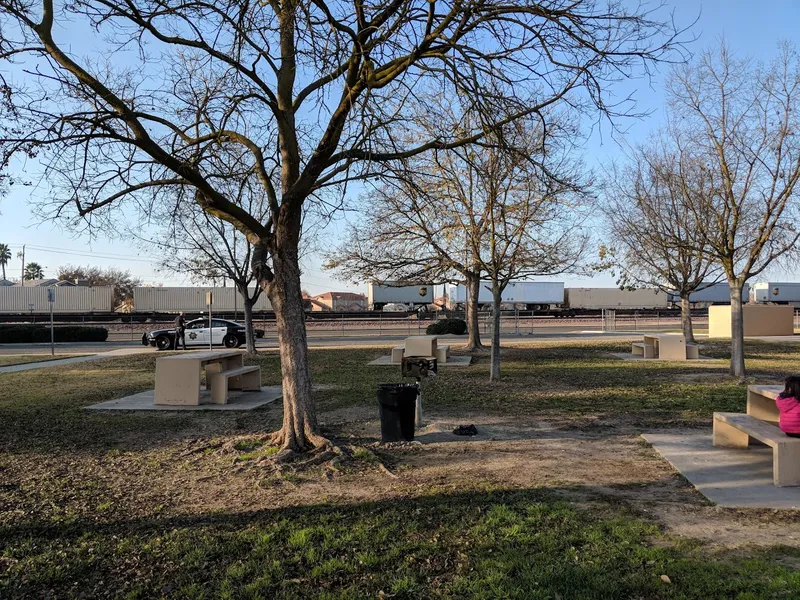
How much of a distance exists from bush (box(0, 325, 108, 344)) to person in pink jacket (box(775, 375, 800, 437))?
3266cm

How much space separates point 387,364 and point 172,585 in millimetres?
14063

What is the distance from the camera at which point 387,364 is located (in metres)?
17.7

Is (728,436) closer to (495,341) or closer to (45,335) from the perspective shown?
(495,341)

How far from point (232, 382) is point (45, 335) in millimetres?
24228

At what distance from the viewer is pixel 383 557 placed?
404cm

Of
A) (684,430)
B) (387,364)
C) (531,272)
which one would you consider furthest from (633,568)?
(387,364)

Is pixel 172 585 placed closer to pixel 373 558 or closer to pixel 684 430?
pixel 373 558

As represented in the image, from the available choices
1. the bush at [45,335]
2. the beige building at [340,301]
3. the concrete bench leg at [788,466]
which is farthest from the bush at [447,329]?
the beige building at [340,301]

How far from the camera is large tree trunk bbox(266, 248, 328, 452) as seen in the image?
23.1 feet

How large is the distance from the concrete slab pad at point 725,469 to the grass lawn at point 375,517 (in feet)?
0.63

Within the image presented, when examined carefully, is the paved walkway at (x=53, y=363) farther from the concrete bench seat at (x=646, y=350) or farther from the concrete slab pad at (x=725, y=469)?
the concrete bench seat at (x=646, y=350)

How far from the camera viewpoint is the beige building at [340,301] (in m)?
70.8

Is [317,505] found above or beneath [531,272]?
beneath

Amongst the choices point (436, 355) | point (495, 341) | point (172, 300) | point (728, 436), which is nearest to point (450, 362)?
point (436, 355)
